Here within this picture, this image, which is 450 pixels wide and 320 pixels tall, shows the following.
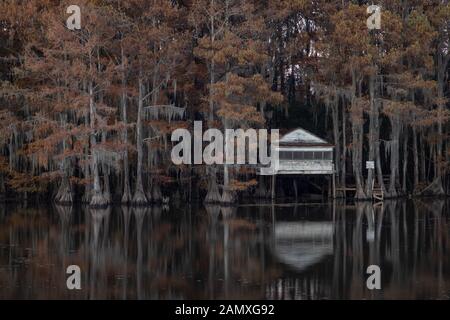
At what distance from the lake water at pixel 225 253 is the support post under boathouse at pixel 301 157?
7937mm

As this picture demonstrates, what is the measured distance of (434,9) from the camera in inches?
1706

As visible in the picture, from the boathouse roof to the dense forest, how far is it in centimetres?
161

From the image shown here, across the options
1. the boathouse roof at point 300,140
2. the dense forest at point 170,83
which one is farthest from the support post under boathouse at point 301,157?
the dense forest at point 170,83

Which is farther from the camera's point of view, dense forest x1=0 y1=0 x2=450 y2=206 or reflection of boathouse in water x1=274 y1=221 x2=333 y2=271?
dense forest x1=0 y1=0 x2=450 y2=206

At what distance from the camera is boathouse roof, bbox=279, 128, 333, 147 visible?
43.2 m

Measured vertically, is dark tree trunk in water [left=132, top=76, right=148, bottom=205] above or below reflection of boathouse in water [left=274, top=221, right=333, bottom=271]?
above

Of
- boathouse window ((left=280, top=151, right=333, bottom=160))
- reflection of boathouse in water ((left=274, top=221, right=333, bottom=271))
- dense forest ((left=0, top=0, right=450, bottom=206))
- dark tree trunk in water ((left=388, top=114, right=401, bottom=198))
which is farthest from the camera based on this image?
dark tree trunk in water ((left=388, top=114, right=401, bottom=198))

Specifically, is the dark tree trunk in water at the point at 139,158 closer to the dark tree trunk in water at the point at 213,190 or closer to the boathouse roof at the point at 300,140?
the dark tree trunk in water at the point at 213,190

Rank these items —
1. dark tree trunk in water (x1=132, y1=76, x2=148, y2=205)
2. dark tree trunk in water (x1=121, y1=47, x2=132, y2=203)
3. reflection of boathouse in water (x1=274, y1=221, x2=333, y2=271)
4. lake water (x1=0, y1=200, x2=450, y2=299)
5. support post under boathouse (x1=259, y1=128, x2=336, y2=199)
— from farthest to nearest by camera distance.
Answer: support post under boathouse (x1=259, y1=128, x2=336, y2=199) < dark tree trunk in water (x1=132, y1=76, x2=148, y2=205) < dark tree trunk in water (x1=121, y1=47, x2=132, y2=203) < reflection of boathouse in water (x1=274, y1=221, x2=333, y2=271) < lake water (x1=0, y1=200, x2=450, y2=299)

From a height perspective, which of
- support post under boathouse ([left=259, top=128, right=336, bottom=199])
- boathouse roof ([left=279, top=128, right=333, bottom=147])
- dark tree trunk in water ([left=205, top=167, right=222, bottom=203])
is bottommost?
dark tree trunk in water ([left=205, top=167, right=222, bottom=203])

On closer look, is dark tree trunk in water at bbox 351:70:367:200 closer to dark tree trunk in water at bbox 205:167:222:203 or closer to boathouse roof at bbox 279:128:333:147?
boathouse roof at bbox 279:128:333:147

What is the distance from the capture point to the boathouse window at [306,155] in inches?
1710

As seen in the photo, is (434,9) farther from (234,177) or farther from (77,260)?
(77,260)

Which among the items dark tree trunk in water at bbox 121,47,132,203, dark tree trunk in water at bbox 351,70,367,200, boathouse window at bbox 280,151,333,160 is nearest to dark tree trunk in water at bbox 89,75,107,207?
dark tree trunk in water at bbox 121,47,132,203
